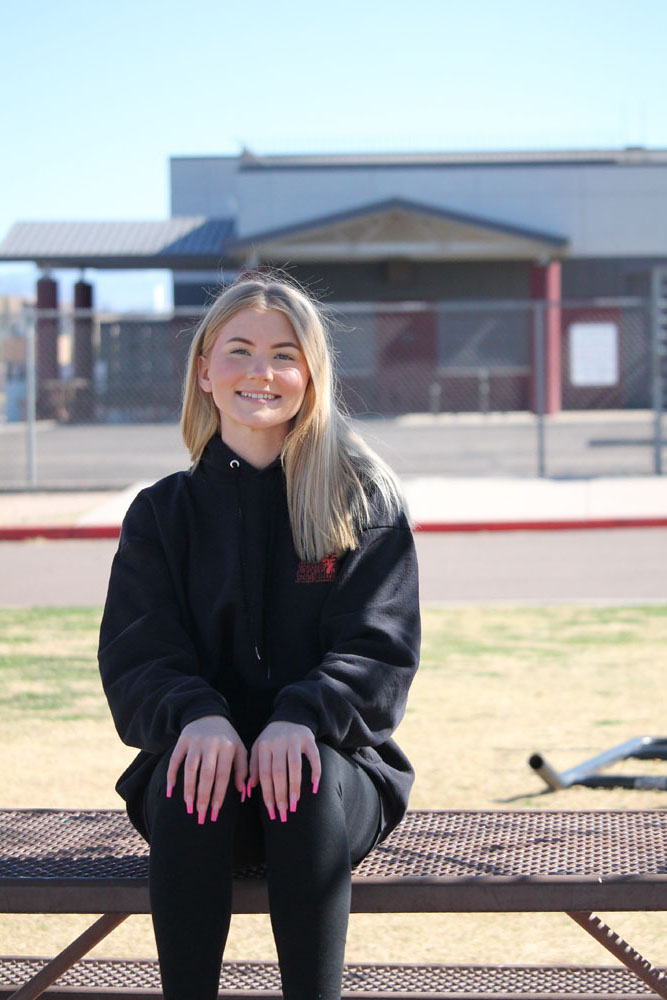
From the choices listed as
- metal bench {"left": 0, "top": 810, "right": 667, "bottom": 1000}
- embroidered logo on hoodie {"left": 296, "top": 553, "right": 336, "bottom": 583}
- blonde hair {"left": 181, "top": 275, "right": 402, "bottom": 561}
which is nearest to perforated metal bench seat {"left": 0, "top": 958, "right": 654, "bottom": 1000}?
metal bench {"left": 0, "top": 810, "right": 667, "bottom": 1000}

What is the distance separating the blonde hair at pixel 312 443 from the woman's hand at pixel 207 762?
1.52 ft

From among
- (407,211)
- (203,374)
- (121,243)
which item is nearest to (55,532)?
(203,374)

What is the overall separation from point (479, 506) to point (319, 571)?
34.1 ft

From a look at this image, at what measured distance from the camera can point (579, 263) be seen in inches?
1262

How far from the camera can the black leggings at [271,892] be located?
221 cm

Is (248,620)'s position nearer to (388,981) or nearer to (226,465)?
(226,465)

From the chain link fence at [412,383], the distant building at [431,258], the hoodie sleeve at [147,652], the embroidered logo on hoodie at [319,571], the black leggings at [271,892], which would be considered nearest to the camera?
the black leggings at [271,892]

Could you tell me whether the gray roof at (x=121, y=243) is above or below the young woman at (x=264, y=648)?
above

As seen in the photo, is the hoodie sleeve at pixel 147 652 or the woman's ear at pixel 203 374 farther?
the woman's ear at pixel 203 374

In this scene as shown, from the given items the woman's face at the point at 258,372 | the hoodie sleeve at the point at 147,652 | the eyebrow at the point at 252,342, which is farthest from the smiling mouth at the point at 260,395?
the hoodie sleeve at the point at 147,652

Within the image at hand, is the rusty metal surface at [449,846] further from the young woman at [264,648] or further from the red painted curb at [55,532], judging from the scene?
the red painted curb at [55,532]

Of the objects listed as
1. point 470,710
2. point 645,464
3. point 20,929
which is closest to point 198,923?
point 20,929

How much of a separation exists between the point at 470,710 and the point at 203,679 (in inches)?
120

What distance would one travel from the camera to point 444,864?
8.26 feet
